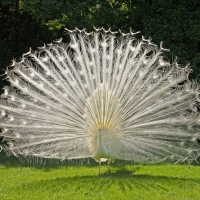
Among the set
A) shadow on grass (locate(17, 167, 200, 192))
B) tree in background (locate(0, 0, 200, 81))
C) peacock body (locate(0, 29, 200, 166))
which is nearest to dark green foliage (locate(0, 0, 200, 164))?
tree in background (locate(0, 0, 200, 81))

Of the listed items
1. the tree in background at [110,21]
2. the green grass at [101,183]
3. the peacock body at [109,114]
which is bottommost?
the green grass at [101,183]

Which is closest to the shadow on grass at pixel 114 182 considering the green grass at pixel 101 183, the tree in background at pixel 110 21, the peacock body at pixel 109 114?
the green grass at pixel 101 183

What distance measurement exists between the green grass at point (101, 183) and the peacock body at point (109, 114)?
1.08ft

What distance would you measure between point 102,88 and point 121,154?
985 mm

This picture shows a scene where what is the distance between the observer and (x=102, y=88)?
315 inches

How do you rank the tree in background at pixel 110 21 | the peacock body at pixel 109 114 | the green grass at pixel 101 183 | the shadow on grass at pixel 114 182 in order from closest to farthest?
the green grass at pixel 101 183, the shadow on grass at pixel 114 182, the peacock body at pixel 109 114, the tree in background at pixel 110 21

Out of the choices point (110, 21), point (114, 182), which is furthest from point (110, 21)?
point (114, 182)

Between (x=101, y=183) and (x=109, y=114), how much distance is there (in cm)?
102

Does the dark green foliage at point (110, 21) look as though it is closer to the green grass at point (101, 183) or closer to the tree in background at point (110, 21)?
the tree in background at point (110, 21)

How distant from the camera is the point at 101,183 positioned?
763 cm

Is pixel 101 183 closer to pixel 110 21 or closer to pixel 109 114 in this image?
pixel 109 114

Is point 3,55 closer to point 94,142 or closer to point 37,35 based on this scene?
point 37,35

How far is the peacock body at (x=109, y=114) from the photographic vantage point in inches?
317

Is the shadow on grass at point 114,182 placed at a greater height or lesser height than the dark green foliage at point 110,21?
lesser
